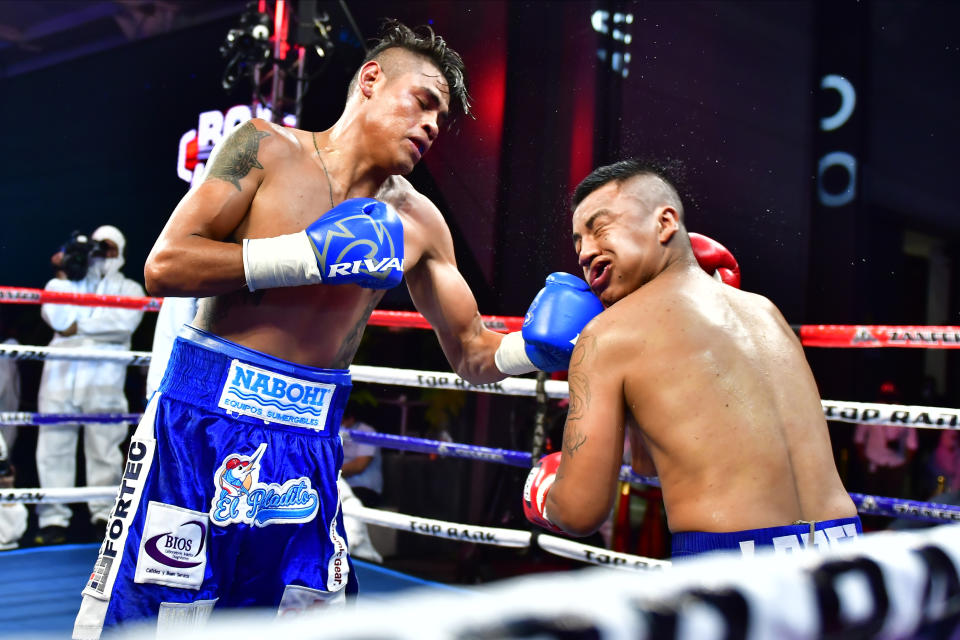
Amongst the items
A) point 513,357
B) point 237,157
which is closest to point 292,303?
point 237,157

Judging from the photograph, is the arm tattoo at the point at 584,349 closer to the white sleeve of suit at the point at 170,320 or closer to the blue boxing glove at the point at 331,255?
the blue boxing glove at the point at 331,255

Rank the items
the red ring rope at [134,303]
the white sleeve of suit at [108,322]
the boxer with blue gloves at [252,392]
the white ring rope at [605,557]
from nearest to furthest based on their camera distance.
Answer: the boxer with blue gloves at [252,392]
the white ring rope at [605,557]
the red ring rope at [134,303]
the white sleeve of suit at [108,322]

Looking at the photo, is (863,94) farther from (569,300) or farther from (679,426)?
(679,426)

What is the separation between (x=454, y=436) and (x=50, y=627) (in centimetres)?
240

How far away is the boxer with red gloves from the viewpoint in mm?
1198

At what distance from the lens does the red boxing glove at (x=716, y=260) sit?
5.54 feet

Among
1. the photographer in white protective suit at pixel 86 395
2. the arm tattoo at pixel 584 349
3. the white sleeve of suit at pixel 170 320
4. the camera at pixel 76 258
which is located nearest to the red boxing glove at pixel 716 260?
the arm tattoo at pixel 584 349

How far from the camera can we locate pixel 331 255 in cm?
148

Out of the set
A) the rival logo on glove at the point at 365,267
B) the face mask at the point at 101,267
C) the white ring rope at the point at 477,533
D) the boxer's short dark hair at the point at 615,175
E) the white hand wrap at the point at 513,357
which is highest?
the face mask at the point at 101,267

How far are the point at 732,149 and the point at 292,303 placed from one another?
3.79 m

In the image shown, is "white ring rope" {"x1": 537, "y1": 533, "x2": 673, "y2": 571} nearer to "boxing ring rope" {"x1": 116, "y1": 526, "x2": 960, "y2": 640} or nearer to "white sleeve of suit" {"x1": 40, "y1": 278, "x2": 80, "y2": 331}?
"boxing ring rope" {"x1": 116, "y1": 526, "x2": 960, "y2": 640}

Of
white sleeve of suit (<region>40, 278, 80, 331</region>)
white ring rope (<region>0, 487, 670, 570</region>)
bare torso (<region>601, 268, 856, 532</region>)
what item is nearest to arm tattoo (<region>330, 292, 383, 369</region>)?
bare torso (<region>601, 268, 856, 532</region>)

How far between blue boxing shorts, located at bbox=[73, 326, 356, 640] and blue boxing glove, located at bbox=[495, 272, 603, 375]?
1.43 feet

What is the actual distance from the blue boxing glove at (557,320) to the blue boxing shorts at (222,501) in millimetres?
436
